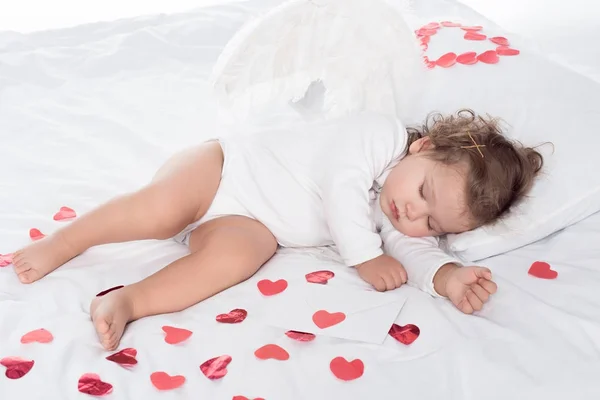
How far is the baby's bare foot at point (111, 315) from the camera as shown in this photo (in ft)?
4.42

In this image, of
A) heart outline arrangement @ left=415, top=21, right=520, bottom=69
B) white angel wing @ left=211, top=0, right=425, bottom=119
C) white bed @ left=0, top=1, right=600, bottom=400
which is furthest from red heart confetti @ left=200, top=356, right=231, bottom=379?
heart outline arrangement @ left=415, top=21, right=520, bottom=69

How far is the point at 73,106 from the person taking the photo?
86.8 inches

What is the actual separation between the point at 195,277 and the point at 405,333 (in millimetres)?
404

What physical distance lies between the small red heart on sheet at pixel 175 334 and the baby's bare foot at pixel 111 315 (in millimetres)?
75

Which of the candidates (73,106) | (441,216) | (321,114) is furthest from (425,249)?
(73,106)

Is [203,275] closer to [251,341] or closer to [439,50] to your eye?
[251,341]

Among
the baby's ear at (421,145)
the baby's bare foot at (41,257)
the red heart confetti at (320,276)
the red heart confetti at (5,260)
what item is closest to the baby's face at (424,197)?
the baby's ear at (421,145)

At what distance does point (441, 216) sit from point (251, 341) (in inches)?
19.4

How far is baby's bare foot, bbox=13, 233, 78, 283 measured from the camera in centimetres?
154

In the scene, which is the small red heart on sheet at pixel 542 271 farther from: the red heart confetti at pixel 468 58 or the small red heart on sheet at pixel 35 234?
the small red heart on sheet at pixel 35 234

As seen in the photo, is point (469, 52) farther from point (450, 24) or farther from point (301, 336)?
point (301, 336)

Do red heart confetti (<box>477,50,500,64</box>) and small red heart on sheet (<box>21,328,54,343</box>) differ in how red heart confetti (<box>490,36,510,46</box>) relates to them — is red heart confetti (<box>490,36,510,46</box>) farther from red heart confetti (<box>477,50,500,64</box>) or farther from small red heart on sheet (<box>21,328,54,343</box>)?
small red heart on sheet (<box>21,328,54,343</box>)

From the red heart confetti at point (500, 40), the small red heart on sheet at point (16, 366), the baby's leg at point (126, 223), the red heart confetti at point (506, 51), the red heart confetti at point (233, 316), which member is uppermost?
the red heart confetti at point (500, 40)

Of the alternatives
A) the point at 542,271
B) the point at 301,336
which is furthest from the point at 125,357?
the point at 542,271
